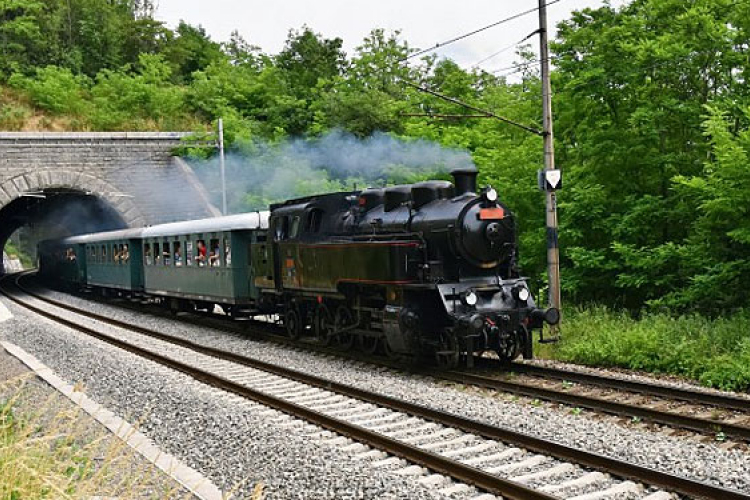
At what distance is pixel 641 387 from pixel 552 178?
472 cm

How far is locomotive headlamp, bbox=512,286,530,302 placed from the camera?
1162 cm

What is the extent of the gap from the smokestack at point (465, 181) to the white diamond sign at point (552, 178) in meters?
1.78

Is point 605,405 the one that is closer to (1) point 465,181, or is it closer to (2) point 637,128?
(1) point 465,181

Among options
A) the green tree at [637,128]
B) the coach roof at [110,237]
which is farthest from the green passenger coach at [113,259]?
the green tree at [637,128]

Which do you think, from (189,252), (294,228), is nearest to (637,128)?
(294,228)

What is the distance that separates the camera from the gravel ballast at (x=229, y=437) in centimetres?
631

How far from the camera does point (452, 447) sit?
7.57 metres

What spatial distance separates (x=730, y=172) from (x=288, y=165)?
21696 millimetres

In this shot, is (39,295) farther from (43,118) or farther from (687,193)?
(687,193)

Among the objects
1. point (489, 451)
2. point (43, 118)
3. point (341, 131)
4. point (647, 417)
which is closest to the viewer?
point (489, 451)

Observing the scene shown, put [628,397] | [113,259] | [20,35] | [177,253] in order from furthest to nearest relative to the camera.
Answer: [20,35], [113,259], [177,253], [628,397]

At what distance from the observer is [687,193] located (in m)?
13.6

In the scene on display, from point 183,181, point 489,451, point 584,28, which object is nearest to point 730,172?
point 584,28

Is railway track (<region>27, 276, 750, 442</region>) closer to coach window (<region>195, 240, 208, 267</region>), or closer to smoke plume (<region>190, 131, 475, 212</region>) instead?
smoke plume (<region>190, 131, 475, 212</region>)
